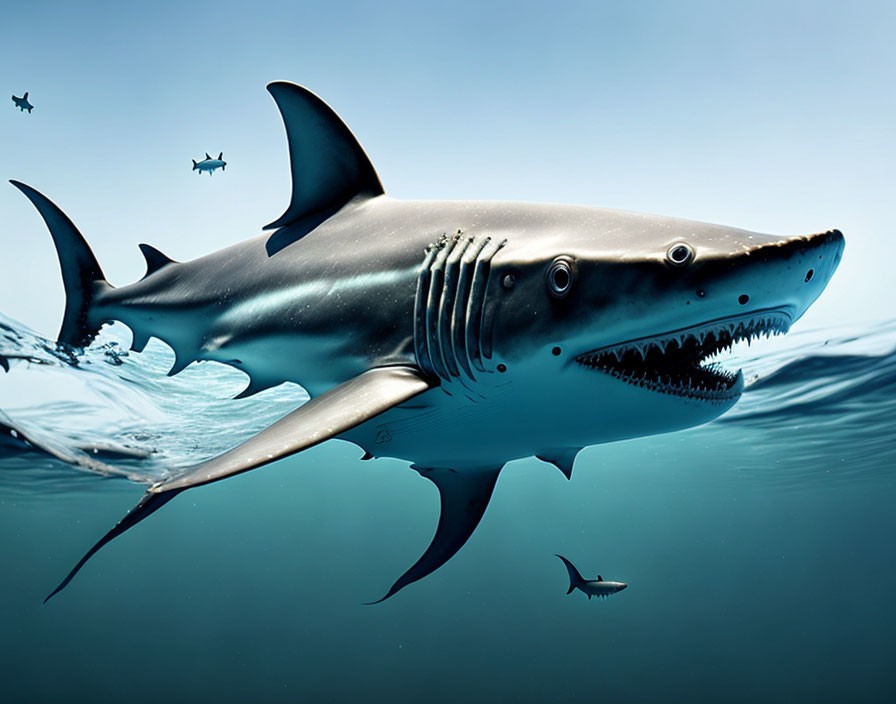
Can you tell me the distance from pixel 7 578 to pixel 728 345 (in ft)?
336

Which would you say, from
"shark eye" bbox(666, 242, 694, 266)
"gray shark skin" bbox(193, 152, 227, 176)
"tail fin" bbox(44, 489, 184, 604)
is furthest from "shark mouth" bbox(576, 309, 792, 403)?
"gray shark skin" bbox(193, 152, 227, 176)

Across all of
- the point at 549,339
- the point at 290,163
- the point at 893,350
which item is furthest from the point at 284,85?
the point at 893,350

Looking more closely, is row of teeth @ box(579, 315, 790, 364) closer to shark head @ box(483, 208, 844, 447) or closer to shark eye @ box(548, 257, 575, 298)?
shark head @ box(483, 208, 844, 447)

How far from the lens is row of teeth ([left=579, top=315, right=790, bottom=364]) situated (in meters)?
1.81

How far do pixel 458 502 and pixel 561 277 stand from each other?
6.79 feet

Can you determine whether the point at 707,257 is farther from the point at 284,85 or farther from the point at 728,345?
Result: the point at 284,85

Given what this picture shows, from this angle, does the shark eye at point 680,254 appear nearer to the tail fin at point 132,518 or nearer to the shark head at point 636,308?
the shark head at point 636,308

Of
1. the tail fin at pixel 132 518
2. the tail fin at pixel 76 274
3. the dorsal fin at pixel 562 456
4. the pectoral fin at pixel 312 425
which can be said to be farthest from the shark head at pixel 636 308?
the tail fin at pixel 76 274

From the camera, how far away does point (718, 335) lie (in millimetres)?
1848

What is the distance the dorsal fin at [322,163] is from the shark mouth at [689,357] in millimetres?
2066

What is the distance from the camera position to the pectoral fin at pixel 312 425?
1.57m

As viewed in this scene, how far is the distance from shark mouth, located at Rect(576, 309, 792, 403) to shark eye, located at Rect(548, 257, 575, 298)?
250 mm

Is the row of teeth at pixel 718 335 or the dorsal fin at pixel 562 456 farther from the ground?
the row of teeth at pixel 718 335

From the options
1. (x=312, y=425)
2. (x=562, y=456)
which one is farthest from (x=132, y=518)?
(x=562, y=456)
